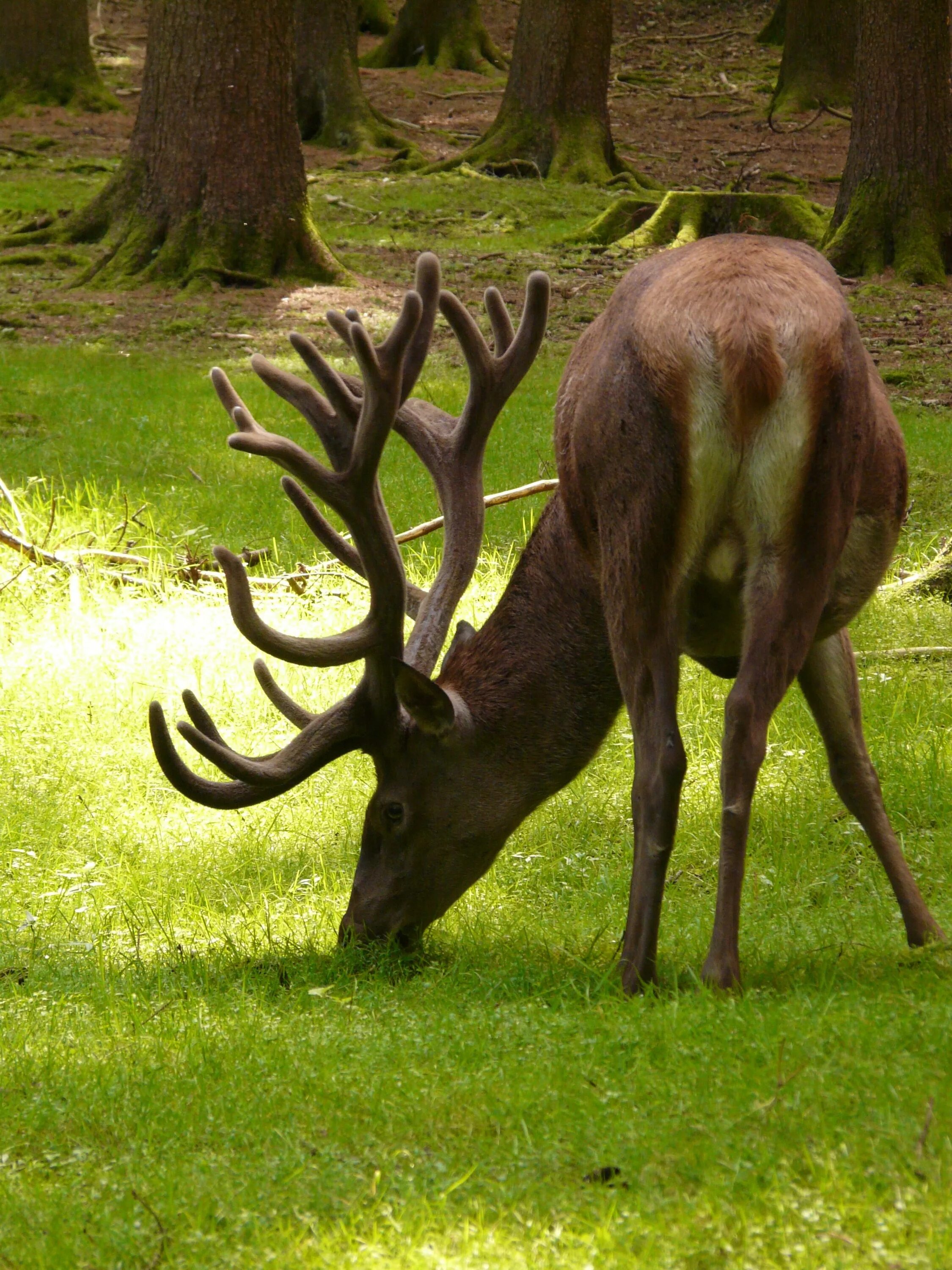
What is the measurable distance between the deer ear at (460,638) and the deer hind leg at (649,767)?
116 cm

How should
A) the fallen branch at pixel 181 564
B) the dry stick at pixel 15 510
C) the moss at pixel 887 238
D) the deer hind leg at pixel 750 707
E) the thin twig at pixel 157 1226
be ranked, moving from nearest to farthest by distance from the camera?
the thin twig at pixel 157 1226, the deer hind leg at pixel 750 707, the fallen branch at pixel 181 564, the dry stick at pixel 15 510, the moss at pixel 887 238

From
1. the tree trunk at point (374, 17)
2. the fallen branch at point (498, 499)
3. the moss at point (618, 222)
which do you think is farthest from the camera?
the tree trunk at point (374, 17)

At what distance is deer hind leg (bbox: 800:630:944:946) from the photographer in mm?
4391

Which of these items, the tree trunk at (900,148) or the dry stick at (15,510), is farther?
the tree trunk at (900,148)

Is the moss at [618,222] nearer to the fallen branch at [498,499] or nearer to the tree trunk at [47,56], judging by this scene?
the fallen branch at [498,499]

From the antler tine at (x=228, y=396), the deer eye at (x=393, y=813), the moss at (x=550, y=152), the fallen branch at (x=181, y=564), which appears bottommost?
the fallen branch at (x=181, y=564)

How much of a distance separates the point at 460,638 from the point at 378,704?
0.50 m

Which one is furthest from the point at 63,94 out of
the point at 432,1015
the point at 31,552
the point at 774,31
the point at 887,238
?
the point at 432,1015

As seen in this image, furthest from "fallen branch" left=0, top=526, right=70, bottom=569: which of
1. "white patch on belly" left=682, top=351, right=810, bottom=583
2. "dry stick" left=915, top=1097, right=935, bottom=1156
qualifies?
"dry stick" left=915, top=1097, right=935, bottom=1156

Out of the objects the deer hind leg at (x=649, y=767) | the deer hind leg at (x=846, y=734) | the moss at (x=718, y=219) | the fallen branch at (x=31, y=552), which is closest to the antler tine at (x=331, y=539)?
the deer hind leg at (x=649, y=767)

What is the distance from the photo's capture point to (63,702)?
6586 millimetres

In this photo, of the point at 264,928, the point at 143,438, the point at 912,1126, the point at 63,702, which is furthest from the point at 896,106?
the point at 912,1126

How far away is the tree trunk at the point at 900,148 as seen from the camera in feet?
43.8

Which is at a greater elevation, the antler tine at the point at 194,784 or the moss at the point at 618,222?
the moss at the point at 618,222
